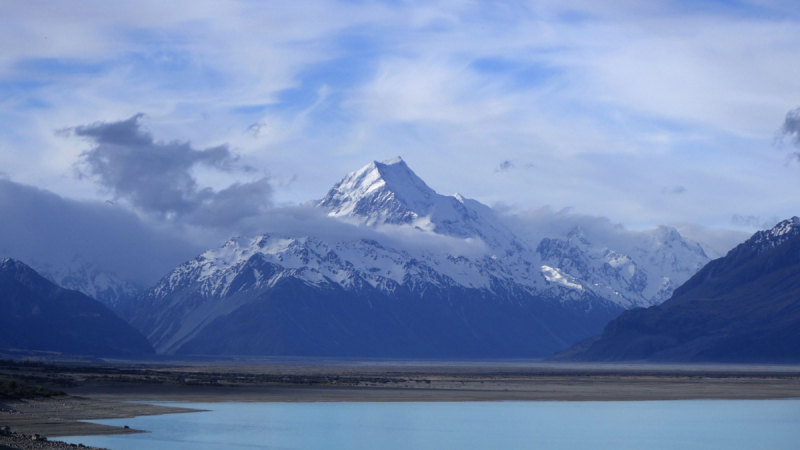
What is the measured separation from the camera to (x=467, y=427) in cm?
7988

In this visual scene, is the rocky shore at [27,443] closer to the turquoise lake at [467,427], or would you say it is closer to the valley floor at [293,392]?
the turquoise lake at [467,427]

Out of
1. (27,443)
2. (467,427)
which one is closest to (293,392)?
(467,427)

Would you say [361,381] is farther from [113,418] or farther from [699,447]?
[699,447]

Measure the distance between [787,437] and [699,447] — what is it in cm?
947

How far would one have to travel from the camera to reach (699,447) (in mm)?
68250

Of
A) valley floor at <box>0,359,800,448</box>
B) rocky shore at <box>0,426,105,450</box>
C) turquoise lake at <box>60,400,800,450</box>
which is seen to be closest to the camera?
rocky shore at <box>0,426,105,450</box>

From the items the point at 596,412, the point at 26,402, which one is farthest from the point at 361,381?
the point at 26,402

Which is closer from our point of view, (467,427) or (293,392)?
(467,427)

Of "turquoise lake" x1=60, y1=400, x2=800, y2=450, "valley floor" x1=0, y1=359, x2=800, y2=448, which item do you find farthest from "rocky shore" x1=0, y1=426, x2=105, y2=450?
"valley floor" x1=0, y1=359, x2=800, y2=448

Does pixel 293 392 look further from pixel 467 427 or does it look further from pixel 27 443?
pixel 27 443

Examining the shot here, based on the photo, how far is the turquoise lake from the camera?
68562 mm

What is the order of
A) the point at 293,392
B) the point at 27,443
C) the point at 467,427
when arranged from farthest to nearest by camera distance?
the point at 293,392 < the point at 467,427 < the point at 27,443

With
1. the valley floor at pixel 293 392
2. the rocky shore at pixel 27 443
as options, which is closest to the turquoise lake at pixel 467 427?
the rocky shore at pixel 27 443

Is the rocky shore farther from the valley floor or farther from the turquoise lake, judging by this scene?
the valley floor
